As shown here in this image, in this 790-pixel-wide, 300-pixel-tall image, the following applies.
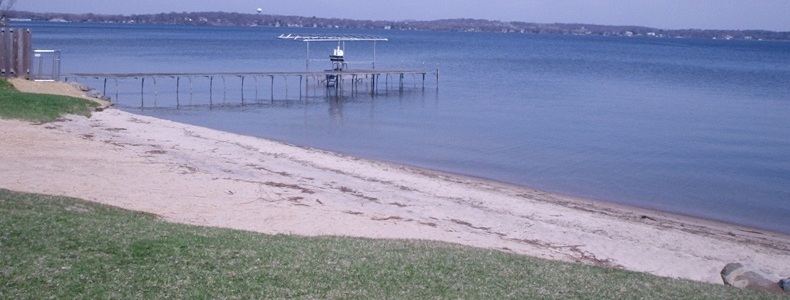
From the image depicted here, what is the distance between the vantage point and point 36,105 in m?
22.9

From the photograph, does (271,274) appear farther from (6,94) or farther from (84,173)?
(6,94)

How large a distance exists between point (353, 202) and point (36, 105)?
11.4 m

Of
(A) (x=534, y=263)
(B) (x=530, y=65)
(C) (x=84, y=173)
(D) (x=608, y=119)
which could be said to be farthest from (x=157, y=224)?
(B) (x=530, y=65)

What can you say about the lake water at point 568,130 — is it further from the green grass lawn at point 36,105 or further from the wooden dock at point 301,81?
the green grass lawn at point 36,105

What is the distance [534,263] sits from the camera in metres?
A: 9.02

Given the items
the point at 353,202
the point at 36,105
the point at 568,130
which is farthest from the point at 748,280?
the point at 568,130

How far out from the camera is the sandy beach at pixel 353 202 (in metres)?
12.8

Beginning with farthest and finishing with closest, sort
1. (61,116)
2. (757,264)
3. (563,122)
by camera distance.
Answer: (563,122) → (61,116) → (757,264)

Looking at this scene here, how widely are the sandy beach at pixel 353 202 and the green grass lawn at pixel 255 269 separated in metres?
2.85

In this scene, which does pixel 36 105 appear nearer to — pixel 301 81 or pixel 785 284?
pixel 785 284

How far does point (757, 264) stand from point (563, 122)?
2000cm

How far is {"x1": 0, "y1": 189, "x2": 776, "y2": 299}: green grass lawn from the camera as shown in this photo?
Result: 6.84 meters

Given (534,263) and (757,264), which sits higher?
(534,263)

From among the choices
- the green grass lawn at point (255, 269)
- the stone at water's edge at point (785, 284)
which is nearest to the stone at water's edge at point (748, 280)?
the stone at water's edge at point (785, 284)
